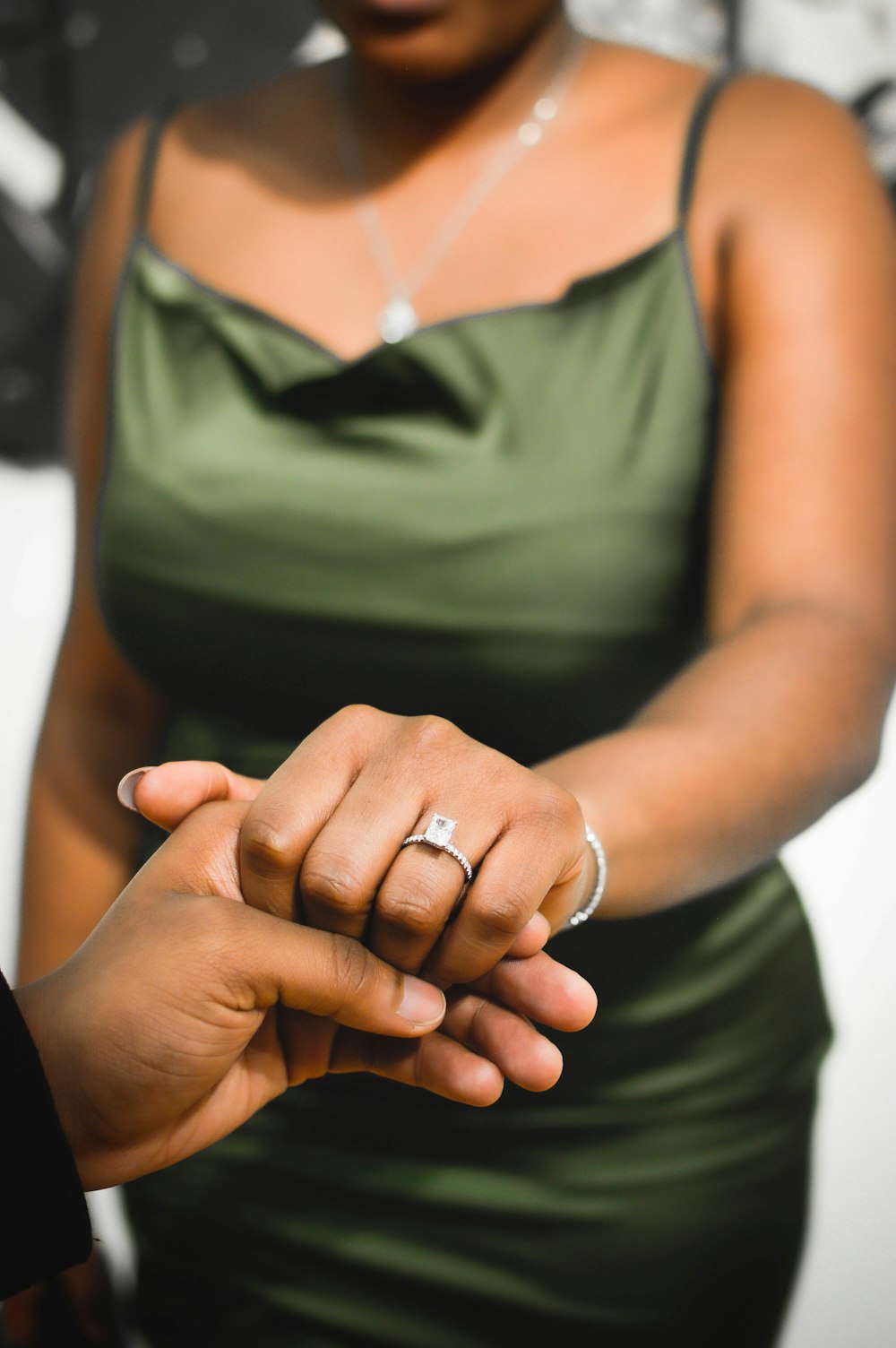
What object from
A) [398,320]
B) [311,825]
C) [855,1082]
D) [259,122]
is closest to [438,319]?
[398,320]

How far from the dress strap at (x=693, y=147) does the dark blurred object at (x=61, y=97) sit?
0.22m

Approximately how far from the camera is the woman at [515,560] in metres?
0.36

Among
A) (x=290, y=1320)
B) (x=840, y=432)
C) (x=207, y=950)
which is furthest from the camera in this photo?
(x=290, y=1320)

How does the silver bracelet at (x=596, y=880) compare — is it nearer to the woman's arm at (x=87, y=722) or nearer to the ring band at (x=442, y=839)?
the ring band at (x=442, y=839)

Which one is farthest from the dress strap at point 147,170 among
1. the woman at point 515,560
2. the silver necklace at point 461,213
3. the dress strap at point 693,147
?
the dress strap at point 693,147

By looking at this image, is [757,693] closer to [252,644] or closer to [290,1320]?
[252,644]

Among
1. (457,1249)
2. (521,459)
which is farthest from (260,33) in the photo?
(457,1249)

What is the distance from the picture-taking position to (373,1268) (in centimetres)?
45

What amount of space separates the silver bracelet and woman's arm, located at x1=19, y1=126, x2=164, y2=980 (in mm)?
258

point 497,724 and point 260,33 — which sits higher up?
point 260,33

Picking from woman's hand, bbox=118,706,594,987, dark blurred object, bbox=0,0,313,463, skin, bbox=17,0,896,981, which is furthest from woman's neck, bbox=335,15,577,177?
woman's hand, bbox=118,706,594,987

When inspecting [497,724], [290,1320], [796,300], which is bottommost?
[290,1320]

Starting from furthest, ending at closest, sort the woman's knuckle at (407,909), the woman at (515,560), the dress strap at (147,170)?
1. the dress strap at (147,170)
2. the woman at (515,560)
3. the woman's knuckle at (407,909)

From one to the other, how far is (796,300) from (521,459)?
0.10 m
